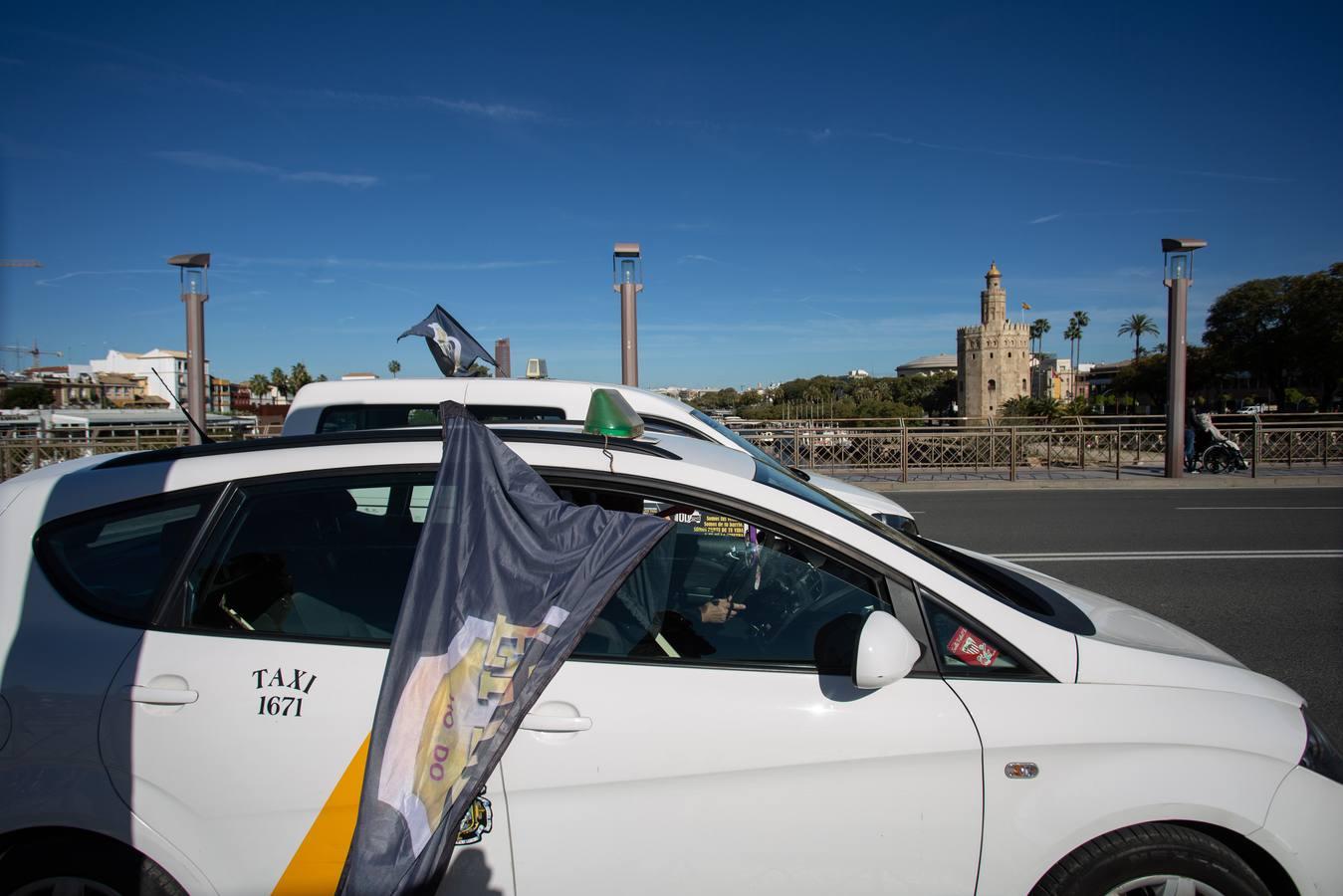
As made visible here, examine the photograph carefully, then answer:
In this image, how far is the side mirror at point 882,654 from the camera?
1.83 m

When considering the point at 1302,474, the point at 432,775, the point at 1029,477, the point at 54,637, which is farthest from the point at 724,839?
the point at 1302,474

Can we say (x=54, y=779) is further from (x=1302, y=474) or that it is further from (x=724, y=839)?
(x=1302, y=474)

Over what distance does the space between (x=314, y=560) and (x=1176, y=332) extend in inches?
699

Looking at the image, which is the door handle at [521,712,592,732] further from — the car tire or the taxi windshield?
the car tire

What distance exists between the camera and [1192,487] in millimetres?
15312

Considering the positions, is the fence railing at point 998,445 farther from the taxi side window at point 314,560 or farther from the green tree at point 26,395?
the green tree at point 26,395

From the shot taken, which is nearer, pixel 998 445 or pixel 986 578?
pixel 986 578

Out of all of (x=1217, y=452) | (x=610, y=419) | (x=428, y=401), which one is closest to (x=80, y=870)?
(x=610, y=419)

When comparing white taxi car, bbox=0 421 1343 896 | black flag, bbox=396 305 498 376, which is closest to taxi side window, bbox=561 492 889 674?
white taxi car, bbox=0 421 1343 896

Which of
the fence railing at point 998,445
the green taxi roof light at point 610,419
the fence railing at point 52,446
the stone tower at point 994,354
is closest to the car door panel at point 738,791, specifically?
the green taxi roof light at point 610,419

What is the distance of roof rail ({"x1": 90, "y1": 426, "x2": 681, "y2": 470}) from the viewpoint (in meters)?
2.24

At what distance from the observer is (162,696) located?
188 centimetres

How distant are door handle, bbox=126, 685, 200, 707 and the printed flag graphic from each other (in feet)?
1.70

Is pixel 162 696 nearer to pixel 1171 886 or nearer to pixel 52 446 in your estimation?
pixel 1171 886
